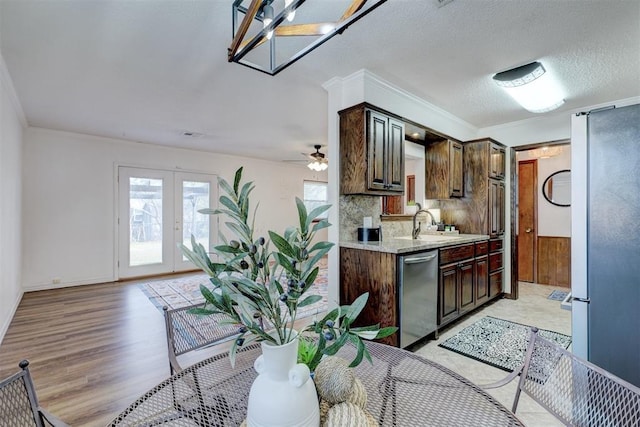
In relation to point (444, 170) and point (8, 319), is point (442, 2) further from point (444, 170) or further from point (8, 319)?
point (8, 319)

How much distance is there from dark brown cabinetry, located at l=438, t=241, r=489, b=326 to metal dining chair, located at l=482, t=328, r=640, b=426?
1.83m

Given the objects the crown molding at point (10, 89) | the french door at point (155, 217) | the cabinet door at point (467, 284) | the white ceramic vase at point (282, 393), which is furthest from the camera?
the french door at point (155, 217)

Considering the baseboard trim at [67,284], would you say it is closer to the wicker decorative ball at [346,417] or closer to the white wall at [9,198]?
the white wall at [9,198]

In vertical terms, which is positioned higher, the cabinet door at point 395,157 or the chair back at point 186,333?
the cabinet door at point 395,157

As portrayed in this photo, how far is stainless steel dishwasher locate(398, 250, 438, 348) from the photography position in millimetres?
2443

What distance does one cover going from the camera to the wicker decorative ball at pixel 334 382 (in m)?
0.78

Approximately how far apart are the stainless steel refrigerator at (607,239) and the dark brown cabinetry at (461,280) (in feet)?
4.89

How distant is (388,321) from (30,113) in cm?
504

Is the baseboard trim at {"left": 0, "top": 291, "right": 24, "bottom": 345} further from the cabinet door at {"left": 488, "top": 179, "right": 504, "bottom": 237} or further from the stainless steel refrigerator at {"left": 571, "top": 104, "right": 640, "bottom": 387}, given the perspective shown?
the cabinet door at {"left": 488, "top": 179, "right": 504, "bottom": 237}

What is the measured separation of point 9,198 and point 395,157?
169 inches

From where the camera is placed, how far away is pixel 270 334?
69cm

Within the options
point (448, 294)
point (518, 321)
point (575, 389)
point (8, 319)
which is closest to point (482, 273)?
point (518, 321)

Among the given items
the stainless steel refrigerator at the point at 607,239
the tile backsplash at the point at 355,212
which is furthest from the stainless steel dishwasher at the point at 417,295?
the stainless steel refrigerator at the point at 607,239

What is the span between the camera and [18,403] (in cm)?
82
